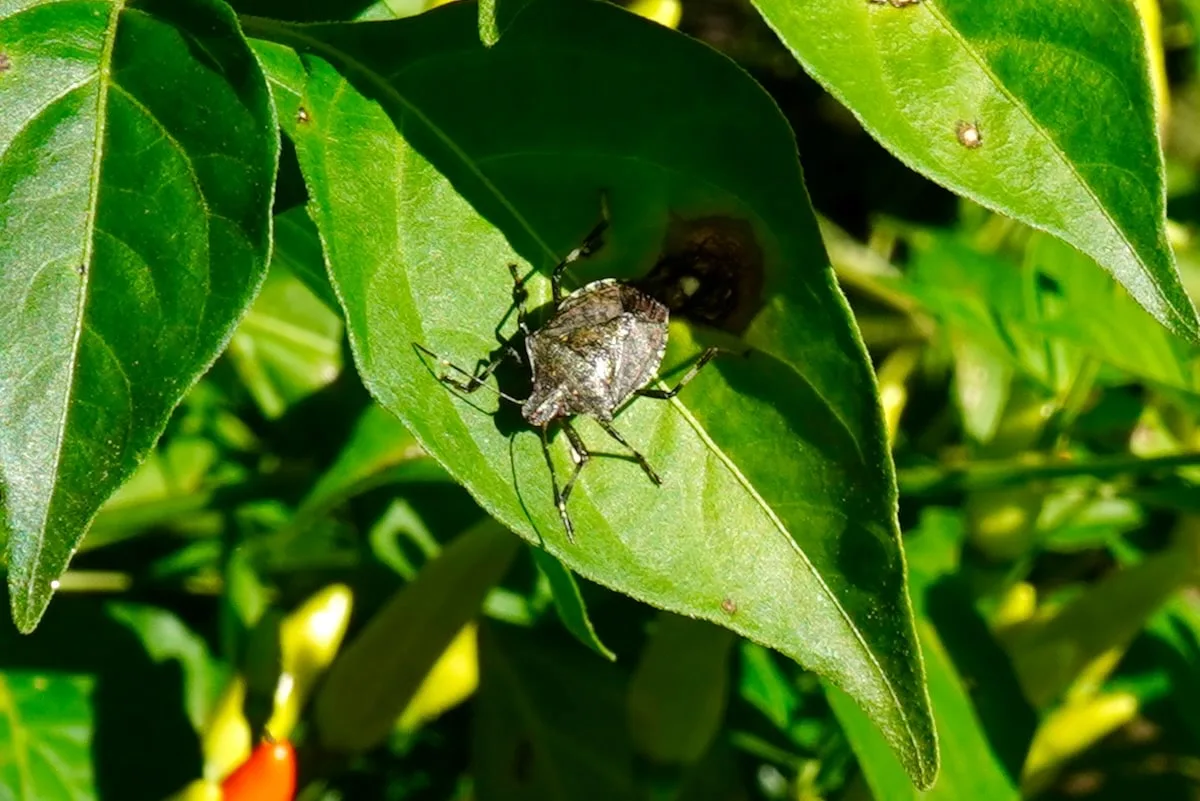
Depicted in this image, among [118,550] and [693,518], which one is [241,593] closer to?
[118,550]

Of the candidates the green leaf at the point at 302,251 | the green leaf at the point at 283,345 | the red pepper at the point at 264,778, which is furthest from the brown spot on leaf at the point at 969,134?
the green leaf at the point at 283,345

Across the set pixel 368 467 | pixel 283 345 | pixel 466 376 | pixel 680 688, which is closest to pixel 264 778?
pixel 368 467

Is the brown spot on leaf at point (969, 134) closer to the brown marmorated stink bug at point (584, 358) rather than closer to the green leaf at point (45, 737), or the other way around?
the brown marmorated stink bug at point (584, 358)

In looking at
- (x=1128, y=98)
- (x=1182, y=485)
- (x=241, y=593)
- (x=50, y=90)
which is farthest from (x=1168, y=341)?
(x=50, y=90)

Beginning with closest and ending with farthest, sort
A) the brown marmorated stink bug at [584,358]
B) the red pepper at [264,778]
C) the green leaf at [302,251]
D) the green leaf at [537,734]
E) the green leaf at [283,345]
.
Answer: the brown marmorated stink bug at [584,358] → the green leaf at [302,251] → the red pepper at [264,778] → the green leaf at [537,734] → the green leaf at [283,345]

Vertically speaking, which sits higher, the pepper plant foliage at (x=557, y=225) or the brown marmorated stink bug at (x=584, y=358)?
the pepper plant foliage at (x=557, y=225)

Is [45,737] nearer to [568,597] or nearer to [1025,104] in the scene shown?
[568,597]

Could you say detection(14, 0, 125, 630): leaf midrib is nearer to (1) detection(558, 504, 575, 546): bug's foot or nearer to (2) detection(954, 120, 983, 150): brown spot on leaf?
(1) detection(558, 504, 575, 546): bug's foot
